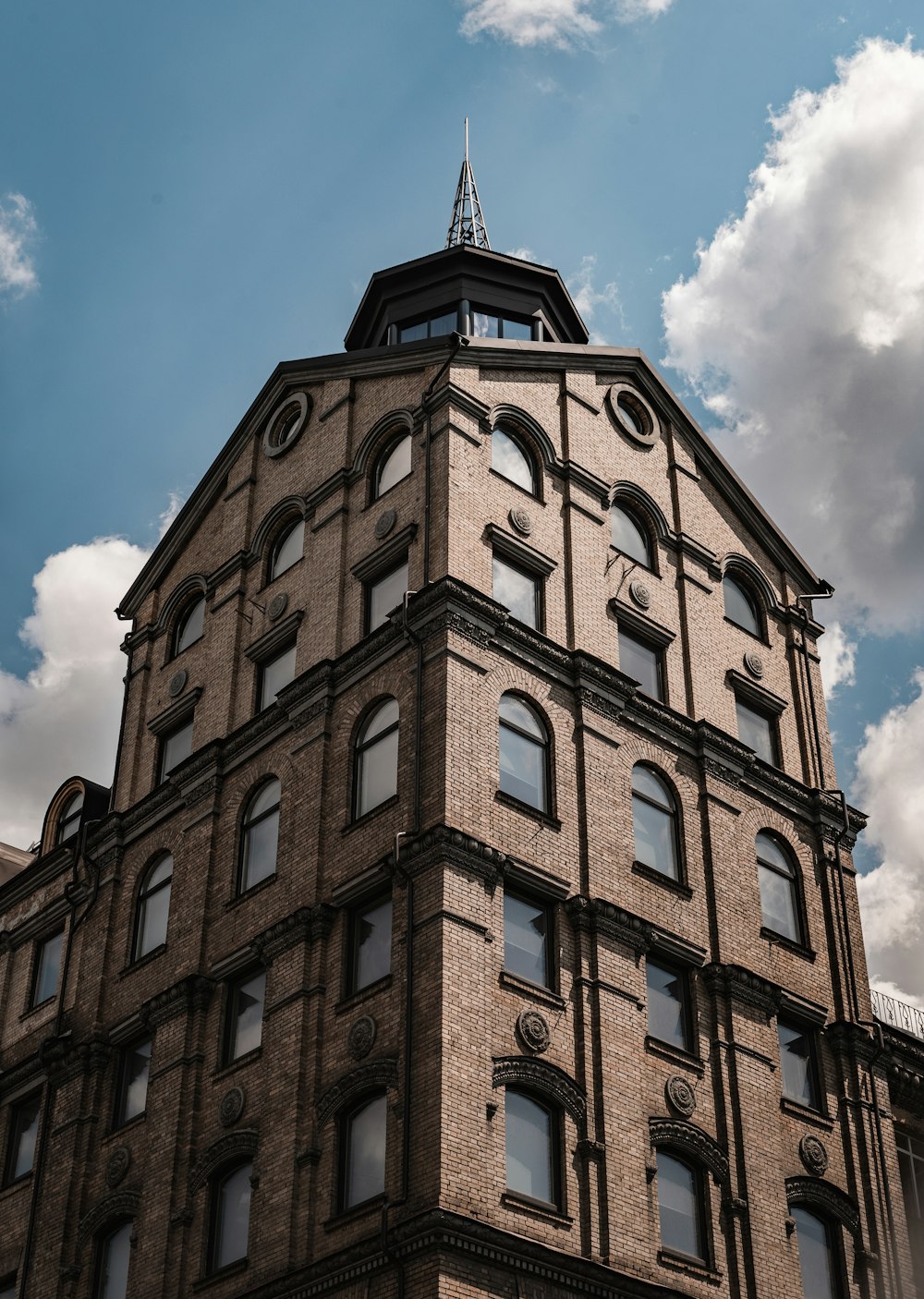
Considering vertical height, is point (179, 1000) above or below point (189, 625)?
below

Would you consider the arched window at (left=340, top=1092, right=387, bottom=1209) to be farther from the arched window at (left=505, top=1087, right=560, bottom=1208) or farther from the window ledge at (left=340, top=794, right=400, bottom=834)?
the window ledge at (left=340, top=794, right=400, bottom=834)

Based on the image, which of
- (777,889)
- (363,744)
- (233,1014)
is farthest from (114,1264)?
(777,889)

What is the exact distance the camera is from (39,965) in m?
41.1

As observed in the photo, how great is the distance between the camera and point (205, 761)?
122 ft

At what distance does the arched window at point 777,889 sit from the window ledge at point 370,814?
8867 millimetres

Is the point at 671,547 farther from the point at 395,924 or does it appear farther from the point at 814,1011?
the point at 395,924

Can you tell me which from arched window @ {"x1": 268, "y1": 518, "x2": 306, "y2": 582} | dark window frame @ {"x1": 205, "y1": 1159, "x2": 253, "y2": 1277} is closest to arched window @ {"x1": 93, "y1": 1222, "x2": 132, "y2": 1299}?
dark window frame @ {"x1": 205, "y1": 1159, "x2": 253, "y2": 1277}

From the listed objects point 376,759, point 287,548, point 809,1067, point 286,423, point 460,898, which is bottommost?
point 460,898

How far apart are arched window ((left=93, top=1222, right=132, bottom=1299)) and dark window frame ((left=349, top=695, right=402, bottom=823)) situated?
891 centimetres

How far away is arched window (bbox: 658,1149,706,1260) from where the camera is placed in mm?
30031

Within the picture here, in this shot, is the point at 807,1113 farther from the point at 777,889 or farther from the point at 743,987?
the point at 777,889

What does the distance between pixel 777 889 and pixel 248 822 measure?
1101 centimetres

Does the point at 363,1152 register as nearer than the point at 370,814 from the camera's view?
Yes

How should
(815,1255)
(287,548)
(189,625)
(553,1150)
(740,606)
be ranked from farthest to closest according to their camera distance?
1. (189,625)
2. (740,606)
3. (287,548)
4. (815,1255)
5. (553,1150)
